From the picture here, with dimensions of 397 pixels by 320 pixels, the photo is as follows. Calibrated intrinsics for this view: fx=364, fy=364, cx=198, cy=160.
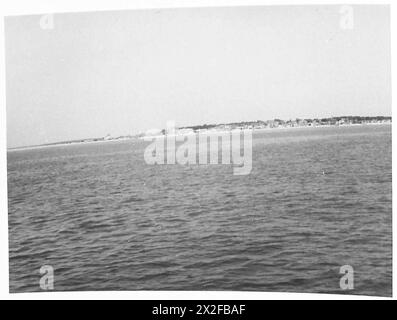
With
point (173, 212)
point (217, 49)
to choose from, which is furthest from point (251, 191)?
point (217, 49)

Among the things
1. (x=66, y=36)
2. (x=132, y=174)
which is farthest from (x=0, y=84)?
(x=132, y=174)

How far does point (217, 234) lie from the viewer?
15180mm

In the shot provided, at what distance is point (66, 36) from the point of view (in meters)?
11.1

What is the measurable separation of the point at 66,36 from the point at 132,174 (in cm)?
2781

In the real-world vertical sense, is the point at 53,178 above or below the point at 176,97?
below

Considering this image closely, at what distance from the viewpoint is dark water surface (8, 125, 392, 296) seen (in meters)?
11.0

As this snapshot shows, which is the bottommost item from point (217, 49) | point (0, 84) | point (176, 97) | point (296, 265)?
point (296, 265)

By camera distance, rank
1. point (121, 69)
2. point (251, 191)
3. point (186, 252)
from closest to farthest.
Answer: point (186, 252) < point (121, 69) < point (251, 191)

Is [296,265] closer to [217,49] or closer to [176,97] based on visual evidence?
[217,49]

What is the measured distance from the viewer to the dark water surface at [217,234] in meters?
11.0

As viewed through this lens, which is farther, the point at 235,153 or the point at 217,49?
the point at 235,153
